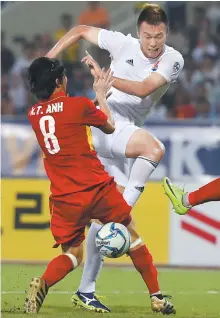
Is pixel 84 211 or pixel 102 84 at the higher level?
pixel 102 84

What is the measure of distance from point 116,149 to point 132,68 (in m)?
0.77

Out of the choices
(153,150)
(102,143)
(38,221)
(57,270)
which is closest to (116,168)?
(102,143)

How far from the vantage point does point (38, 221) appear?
12.9 metres

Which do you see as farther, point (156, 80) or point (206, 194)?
point (206, 194)

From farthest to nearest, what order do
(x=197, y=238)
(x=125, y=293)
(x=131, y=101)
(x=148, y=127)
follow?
1. (x=148, y=127)
2. (x=197, y=238)
3. (x=125, y=293)
4. (x=131, y=101)

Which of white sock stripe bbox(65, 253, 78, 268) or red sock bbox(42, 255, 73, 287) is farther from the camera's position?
white sock stripe bbox(65, 253, 78, 268)

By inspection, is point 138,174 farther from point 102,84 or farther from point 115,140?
point 102,84


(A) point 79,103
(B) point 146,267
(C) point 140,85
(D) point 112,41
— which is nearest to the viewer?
(A) point 79,103

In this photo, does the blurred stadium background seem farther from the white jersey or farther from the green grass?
the white jersey

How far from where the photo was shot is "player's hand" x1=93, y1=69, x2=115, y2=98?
8125mm

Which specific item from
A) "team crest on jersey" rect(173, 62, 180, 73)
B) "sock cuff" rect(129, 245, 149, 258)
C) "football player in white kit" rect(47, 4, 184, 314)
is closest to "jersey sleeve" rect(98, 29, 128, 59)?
"football player in white kit" rect(47, 4, 184, 314)

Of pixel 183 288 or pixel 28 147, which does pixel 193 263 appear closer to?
pixel 183 288

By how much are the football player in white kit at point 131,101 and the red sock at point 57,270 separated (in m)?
0.62

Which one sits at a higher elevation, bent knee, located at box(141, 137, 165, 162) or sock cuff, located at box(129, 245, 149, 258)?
bent knee, located at box(141, 137, 165, 162)
